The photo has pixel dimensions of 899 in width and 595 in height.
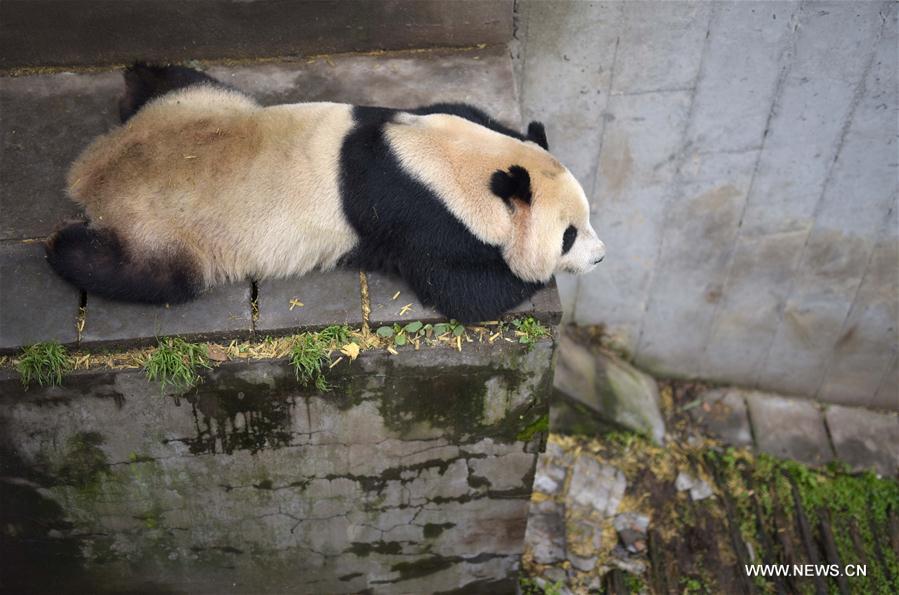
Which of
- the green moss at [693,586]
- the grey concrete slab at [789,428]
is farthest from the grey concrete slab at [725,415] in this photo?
the green moss at [693,586]

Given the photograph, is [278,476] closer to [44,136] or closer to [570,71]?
[44,136]

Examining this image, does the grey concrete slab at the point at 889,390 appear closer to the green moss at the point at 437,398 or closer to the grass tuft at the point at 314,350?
the green moss at the point at 437,398

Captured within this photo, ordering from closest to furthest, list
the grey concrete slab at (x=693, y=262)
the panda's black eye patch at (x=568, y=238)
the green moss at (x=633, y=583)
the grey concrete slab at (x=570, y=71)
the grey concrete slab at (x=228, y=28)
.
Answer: the panda's black eye patch at (x=568, y=238) → the grey concrete slab at (x=228, y=28) → the grey concrete slab at (x=570, y=71) → the green moss at (x=633, y=583) → the grey concrete slab at (x=693, y=262)

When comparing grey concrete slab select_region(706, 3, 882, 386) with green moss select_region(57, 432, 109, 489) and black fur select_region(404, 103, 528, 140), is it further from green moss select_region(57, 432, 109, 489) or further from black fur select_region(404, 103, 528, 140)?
green moss select_region(57, 432, 109, 489)

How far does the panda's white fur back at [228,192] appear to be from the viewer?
12.9 feet

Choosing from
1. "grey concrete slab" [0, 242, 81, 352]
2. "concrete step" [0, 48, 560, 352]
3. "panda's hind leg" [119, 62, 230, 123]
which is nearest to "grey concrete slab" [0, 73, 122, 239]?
"concrete step" [0, 48, 560, 352]

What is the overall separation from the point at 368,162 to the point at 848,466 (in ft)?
14.2

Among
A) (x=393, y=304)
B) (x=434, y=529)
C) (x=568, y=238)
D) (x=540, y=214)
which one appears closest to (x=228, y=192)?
(x=393, y=304)

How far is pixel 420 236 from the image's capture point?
3900mm

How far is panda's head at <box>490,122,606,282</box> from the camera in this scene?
12.5ft

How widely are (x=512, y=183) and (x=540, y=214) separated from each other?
206 millimetres

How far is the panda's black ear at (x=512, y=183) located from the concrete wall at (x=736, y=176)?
162 centimetres

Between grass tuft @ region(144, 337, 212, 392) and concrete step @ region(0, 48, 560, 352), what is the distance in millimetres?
64

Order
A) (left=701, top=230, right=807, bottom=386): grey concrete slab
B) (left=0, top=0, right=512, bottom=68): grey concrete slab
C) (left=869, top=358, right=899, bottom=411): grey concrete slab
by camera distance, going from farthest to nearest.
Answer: (left=869, top=358, right=899, bottom=411): grey concrete slab → (left=701, top=230, right=807, bottom=386): grey concrete slab → (left=0, top=0, right=512, bottom=68): grey concrete slab
